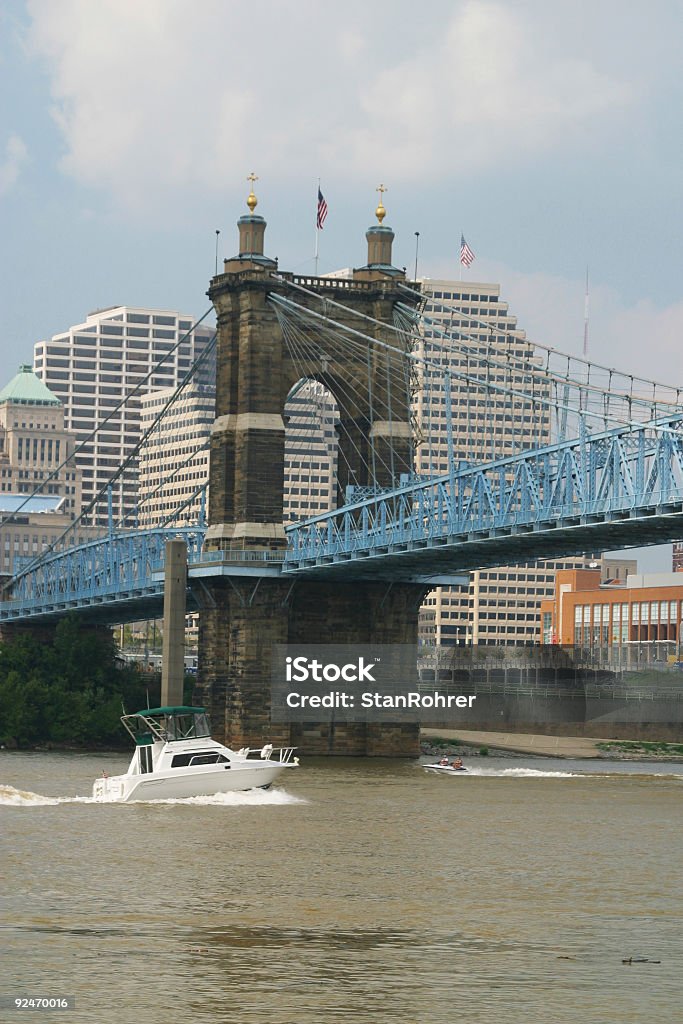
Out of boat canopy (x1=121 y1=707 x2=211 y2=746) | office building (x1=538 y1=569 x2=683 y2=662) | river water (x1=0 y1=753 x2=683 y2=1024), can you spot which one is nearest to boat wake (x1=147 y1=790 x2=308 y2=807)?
river water (x1=0 y1=753 x2=683 y2=1024)

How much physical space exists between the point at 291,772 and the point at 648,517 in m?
24.0

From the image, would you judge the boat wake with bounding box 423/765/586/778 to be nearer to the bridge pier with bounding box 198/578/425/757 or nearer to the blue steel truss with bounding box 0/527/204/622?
the bridge pier with bounding box 198/578/425/757

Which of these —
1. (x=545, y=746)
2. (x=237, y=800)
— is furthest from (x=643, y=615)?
(x=237, y=800)

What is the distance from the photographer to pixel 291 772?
94938mm

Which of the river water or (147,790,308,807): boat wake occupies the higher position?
(147,790,308,807): boat wake

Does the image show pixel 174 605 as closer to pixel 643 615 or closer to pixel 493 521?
pixel 493 521

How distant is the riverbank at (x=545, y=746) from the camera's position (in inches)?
4936

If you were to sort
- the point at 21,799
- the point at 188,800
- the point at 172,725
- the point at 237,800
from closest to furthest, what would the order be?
the point at 188,800 < the point at 21,799 < the point at 237,800 < the point at 172,725

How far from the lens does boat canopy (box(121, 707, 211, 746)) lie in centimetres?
7679

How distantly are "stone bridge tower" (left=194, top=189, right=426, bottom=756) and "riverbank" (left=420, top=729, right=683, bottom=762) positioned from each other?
46.6 ft

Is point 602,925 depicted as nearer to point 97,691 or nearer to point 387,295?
point 387,295

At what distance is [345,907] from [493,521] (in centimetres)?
4728

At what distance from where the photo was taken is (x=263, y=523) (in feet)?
362

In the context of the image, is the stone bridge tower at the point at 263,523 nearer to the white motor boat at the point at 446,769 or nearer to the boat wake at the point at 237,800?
the white motor boat at the point at 446,769
